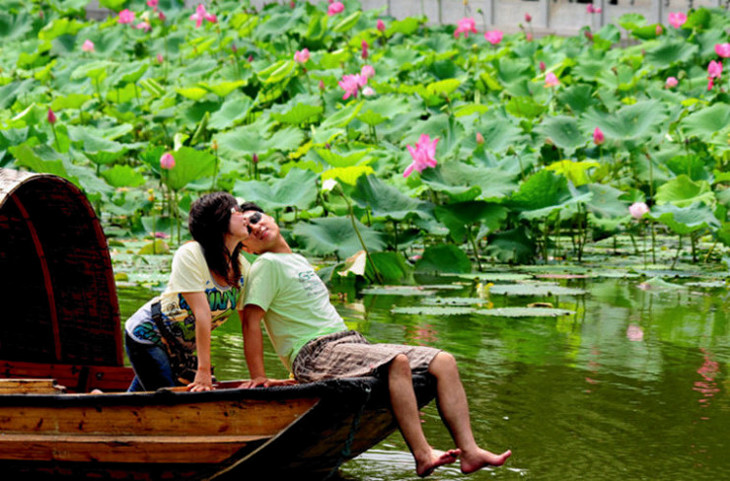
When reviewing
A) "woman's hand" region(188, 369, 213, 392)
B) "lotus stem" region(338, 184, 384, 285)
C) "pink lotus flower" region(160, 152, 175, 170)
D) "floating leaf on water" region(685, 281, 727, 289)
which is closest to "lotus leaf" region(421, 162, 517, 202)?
"lotus stem" region(338, 184, 384, 285)

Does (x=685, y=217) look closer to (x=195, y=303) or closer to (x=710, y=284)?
(x=710, y=284)

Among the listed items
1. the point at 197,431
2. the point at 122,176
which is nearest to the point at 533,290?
the point at 122,176

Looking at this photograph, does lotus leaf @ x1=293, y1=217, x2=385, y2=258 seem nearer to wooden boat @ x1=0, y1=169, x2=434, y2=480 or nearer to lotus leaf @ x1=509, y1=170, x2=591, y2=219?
lotus leaf @ x1=509, y1=170, x2=591, y2=219

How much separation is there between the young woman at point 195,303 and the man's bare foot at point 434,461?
74 cm

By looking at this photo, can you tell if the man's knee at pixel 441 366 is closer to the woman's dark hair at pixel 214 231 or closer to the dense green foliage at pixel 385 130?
the woman's dark hair at pixel 214 231

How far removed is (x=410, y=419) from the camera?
3531 mm

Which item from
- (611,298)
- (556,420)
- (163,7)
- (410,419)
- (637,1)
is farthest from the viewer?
(637,1)

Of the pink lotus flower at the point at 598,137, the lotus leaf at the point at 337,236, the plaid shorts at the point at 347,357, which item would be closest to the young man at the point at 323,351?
the plaid shorts at the point at 347,357

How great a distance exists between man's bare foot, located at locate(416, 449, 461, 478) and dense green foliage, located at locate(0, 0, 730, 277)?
3.56m

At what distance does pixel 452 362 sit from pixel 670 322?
3194 millimetres

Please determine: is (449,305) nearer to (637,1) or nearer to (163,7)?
(163,7)

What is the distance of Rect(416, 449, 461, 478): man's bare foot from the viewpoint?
346 cm

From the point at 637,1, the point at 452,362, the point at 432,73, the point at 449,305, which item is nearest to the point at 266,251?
the point at 452,362

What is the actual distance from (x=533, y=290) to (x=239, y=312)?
3.31m
